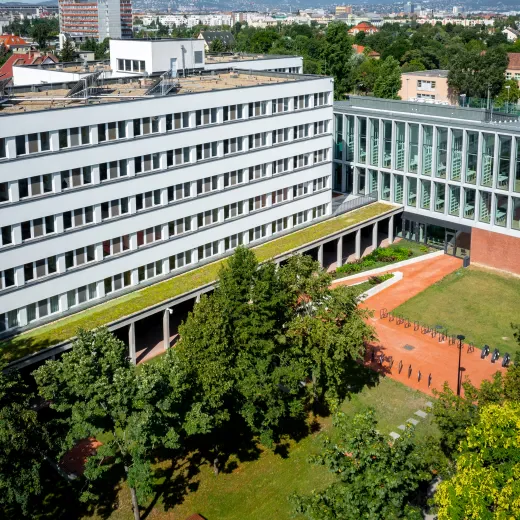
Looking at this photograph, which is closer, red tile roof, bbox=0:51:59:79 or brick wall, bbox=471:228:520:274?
brick wall, bbox=471:228:520:274

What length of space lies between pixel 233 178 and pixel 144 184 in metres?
10.1

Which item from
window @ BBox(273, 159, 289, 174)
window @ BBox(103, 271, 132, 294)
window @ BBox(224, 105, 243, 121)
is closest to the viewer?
window @ BBox(103, 271, 132, 294)

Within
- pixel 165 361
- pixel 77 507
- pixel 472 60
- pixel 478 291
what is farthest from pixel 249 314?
pixel 472 60

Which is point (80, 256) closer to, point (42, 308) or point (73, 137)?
point (42, 308)

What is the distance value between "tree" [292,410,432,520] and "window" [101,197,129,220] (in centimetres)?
2805

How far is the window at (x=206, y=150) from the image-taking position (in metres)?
58.6

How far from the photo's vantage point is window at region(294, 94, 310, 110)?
66.6 meters

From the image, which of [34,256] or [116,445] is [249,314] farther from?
[34,256]

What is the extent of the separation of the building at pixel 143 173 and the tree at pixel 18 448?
48.6 ft

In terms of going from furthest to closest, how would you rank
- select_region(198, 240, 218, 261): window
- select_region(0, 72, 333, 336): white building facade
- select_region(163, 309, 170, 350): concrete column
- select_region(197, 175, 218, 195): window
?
select_region(198, 240, 218, 261): window
select_region(197, 175, 218, 195): window
select_region(163, 309, 170, 350): concrete column
select_region(0, 72, 333, 336): white building facade

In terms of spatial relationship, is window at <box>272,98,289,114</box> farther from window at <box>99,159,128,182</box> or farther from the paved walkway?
the paved walkway

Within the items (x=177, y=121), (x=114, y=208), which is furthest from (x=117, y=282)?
(x=177, y=121)

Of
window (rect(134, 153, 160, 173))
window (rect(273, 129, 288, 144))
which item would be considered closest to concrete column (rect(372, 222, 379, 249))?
window (rect(273, 129, 288, 144))

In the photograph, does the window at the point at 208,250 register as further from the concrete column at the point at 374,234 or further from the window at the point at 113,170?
the concrete column at the point at 374,234
